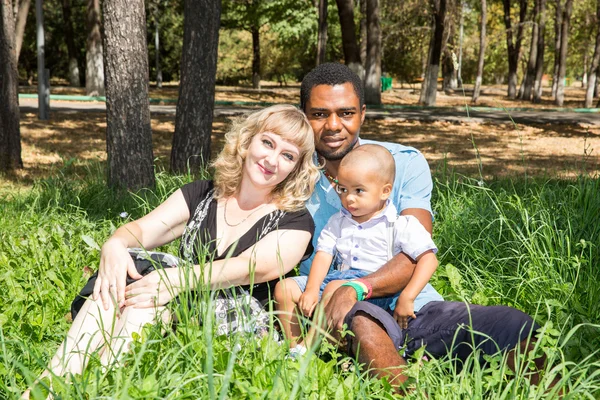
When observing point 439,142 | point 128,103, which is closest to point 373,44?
point 439,142

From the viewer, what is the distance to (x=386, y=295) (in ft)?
10.0

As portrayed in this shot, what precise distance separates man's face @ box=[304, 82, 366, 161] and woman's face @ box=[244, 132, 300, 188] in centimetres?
40

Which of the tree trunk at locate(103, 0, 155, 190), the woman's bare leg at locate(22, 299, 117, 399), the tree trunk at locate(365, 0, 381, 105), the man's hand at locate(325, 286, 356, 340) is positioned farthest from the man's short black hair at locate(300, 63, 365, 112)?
the tree trunk at locate(365, 0, 381, 105)

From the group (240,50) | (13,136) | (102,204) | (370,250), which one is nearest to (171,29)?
(240,50)

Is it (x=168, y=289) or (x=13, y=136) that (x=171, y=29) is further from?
(x=168, y=289)

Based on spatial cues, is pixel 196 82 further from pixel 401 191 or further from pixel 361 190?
pixel 361 190

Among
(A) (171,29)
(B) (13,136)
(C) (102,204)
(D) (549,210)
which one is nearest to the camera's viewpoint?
(D) (549,210)

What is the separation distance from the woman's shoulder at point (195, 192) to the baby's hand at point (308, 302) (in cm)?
88

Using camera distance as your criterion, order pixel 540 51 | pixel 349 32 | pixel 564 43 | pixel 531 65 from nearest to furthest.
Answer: pixel 349 32
pixel 564 43
pixel 540 51
pixel 531 65

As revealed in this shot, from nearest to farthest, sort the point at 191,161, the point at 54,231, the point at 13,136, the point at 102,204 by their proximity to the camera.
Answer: the point at 54,231, the point at 102,204, the point at 191,161, the point at 13,136

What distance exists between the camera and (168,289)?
8.92ft

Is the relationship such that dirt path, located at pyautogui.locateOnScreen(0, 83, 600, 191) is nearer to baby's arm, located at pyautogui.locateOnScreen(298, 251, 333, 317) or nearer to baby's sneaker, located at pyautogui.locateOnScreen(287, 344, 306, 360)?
baby's arm, located at pyautogui.locateOnScreen(298, 251, 333, 317)

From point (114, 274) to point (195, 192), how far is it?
76 centimetres

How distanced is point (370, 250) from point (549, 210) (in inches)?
72.7
